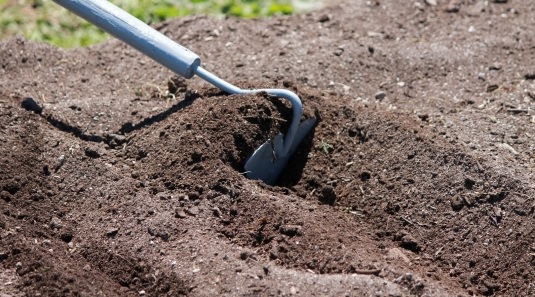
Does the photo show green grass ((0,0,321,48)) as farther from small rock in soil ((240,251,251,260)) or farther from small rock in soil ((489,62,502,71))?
small rock in soil ((240,251,251,260))

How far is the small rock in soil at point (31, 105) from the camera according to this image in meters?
5.82

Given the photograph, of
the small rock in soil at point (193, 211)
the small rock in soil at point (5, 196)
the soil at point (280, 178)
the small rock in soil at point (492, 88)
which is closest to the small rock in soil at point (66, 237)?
the soil at point (280, 178)

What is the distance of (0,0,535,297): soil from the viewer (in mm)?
4805

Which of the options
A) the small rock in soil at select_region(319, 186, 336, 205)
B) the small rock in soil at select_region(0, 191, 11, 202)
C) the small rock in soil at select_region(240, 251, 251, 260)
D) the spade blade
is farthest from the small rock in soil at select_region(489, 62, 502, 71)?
the small rock in soil at select_region(0, 191, 11, 202)

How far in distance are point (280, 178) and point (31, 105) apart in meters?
1.42

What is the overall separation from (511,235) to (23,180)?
2.37 meters

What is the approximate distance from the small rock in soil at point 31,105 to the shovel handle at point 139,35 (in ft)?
1.79

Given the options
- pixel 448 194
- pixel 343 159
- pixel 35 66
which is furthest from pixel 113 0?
pixel 448 194

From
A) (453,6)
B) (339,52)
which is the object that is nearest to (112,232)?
(339,52)

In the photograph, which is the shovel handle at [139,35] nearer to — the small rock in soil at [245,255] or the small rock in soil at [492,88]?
the small rock in soil at [245,255]

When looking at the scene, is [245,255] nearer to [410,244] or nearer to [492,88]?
[410,244]

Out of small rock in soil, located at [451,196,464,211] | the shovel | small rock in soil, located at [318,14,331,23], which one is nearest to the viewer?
small rock in soil, located at [451,196,464,211]

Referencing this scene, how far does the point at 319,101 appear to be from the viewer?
232 inches

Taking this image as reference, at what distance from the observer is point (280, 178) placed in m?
5.66
